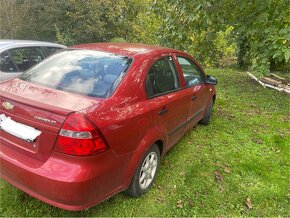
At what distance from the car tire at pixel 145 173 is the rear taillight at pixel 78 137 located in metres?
0.78

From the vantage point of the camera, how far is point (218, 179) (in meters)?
3.66

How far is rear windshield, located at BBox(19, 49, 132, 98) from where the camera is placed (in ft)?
8.82

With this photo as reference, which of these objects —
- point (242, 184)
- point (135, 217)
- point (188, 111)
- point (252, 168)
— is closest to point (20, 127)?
point (135, 217)

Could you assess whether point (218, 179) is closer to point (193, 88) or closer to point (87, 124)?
point (193, 88)

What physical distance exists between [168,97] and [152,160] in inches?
30.3

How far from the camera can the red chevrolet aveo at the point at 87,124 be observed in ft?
7.40

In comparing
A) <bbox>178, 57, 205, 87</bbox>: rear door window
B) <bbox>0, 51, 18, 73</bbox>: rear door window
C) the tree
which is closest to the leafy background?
the tree

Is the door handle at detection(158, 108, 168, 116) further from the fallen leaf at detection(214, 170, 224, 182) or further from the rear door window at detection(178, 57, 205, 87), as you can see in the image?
the fallen leaf at detection(214, 170, 224, 182)

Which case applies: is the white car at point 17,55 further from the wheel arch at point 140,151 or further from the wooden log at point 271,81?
the wooden log at point 271,81

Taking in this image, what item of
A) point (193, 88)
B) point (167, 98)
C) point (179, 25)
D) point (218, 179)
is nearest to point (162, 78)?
point (167, 98)

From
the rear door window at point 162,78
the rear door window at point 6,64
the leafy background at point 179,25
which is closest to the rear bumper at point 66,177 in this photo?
the rear door window at point 162,78

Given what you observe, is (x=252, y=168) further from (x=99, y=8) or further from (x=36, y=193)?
(x=99, y=8)

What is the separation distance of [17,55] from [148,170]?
3.60 m

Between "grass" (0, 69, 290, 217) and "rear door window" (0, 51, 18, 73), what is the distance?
2524mm
